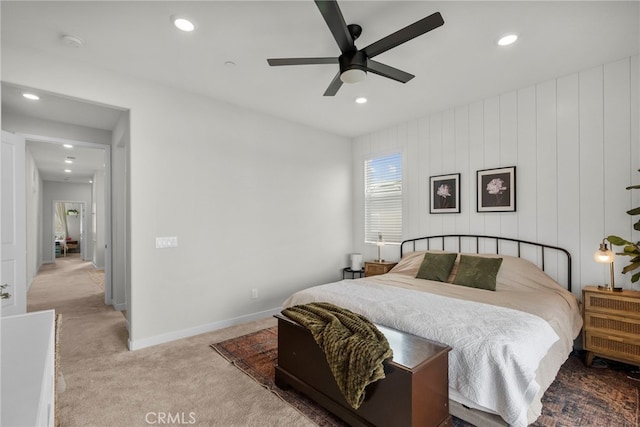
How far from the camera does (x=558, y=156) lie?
10.7 ft

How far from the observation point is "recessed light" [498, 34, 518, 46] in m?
2.48

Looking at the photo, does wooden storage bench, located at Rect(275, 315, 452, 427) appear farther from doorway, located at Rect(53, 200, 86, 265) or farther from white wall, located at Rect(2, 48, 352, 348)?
doorway, located at Rect(53, 200, 86, 265)

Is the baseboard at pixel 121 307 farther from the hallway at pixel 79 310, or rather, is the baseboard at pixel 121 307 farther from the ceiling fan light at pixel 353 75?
the ceiling fan light at pixel 353 75

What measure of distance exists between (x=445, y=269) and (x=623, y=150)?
204 cm

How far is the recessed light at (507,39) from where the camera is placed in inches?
97.8

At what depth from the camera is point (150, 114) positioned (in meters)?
3.31

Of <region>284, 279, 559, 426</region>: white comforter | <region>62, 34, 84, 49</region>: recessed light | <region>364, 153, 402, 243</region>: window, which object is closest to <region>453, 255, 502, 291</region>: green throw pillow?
<region>284, 279, 559, 426</region>: white comforter

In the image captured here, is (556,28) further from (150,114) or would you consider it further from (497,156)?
(150,114)

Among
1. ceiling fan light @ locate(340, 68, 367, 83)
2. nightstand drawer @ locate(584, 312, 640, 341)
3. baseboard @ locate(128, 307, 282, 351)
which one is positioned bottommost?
baseboard @ locate(128, 307, 282, 351)

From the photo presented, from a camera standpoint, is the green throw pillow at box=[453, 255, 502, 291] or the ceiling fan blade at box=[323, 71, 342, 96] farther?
the green throw pillow at box=[453, 255, 502, 291]

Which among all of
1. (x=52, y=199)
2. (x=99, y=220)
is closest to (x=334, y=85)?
(x=99, y=220)

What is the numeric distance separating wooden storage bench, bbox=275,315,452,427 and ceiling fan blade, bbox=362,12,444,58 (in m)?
1.97

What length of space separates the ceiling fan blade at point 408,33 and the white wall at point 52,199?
1197cm

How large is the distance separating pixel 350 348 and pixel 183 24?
263 centimetres
